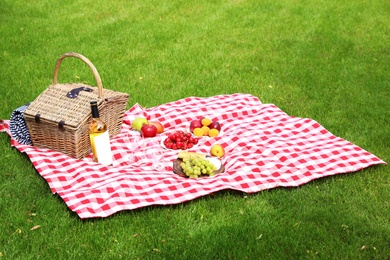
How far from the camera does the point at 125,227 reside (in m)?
3.67

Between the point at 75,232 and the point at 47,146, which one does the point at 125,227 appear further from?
the point at 47,146

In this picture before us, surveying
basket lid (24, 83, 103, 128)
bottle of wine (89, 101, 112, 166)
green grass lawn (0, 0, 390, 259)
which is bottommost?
green grass lawn (0, 0, 390, 259)

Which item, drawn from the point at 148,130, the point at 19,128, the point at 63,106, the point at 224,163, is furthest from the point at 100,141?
the point at 224,163

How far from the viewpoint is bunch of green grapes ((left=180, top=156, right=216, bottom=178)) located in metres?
4.29

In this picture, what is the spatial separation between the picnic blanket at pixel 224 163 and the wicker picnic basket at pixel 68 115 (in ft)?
0.32

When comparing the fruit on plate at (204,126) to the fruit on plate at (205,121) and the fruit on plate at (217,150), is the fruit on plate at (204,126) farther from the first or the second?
the fruit on plate at (217,150)

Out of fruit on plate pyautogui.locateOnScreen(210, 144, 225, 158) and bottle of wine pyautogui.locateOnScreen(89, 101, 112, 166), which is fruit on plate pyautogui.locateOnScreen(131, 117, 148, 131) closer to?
bottle of wine pyautogui.locateOnScreen(89, 101, 112, 166)

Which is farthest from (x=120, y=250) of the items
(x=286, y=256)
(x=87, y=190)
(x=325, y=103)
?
(x=325, y=103)

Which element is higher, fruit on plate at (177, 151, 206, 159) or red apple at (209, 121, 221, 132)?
fruit on plate at (177, 151, 206, 159)

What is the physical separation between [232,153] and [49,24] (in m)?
4.47

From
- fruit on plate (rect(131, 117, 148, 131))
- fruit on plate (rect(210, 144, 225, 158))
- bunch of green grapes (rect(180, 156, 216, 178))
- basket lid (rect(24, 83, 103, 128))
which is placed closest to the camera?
bunch of green grapes (rect(180, 156, 216, 178))

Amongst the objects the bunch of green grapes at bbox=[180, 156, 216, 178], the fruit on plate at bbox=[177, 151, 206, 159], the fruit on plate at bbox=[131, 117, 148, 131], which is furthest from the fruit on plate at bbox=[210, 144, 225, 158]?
the fruit on plate at bbox=[131, 117, 148, 131]

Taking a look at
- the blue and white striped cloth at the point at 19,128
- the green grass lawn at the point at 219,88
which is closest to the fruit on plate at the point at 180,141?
the green grass lawn at the point at 219,88

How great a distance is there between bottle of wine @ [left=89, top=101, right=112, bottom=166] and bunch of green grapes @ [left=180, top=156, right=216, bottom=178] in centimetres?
61
